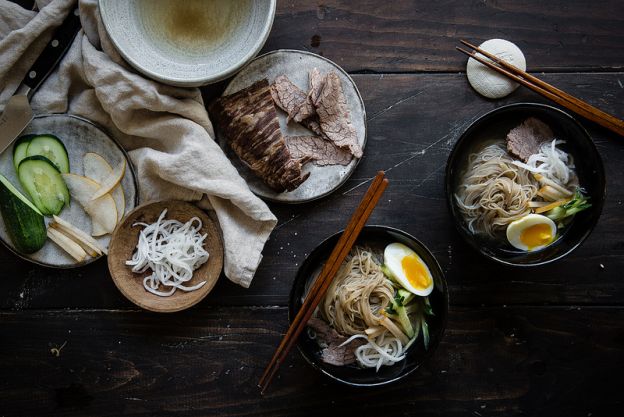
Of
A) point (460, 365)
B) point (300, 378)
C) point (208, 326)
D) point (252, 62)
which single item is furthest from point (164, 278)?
point (460, 365)

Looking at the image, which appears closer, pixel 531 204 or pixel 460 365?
pixel 531 204

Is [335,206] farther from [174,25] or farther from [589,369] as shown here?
[589,369]

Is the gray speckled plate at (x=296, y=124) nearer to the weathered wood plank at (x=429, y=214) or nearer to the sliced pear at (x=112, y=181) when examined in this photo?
the weathered wood plank at (x=429, y=214)

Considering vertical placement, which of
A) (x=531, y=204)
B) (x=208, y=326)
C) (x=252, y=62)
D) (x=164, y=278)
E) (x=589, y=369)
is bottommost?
(x=589, y=369)

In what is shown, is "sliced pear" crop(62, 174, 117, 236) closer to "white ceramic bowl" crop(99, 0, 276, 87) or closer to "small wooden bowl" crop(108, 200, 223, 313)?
"small wooden bowl" crop(108, 200, 223, 313)

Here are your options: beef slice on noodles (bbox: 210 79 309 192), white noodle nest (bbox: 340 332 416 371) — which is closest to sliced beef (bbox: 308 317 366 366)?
white noodle nest (bbox: 340 332 416 371)

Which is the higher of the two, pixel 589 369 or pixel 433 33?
pixel 433 33

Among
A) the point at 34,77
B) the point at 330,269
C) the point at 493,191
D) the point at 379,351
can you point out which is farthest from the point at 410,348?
the point at 34,77
